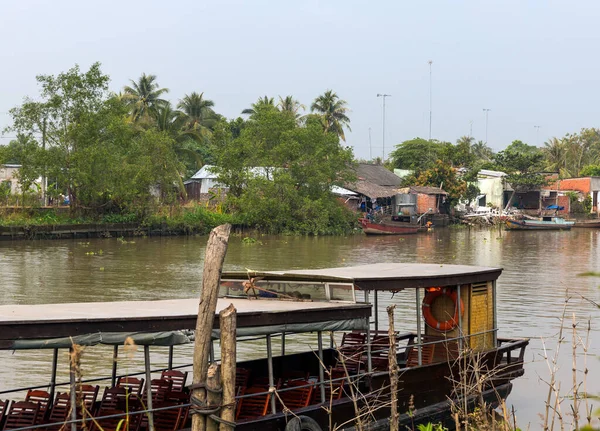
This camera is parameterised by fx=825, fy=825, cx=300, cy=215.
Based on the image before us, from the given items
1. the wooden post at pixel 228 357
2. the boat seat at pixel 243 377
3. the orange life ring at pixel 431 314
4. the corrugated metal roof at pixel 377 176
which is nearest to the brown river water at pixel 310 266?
the orange life ring at pixel 431 314

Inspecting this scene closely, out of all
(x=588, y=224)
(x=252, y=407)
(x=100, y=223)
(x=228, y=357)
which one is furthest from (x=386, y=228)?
(x=228, y=357)

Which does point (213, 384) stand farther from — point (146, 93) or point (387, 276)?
point (146, 93)

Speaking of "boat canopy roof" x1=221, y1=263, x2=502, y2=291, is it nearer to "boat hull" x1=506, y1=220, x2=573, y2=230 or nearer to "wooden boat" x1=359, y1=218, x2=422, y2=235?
"wooden boat" x1=359, y1=218, x2=422, y2=235

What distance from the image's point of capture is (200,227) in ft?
129

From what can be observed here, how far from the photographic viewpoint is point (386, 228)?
4441 centimetres

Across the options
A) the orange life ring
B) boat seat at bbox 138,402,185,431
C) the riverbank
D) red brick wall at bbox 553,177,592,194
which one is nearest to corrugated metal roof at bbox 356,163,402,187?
red brick wall at bbox 553,177,592,194

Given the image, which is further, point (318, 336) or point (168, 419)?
point (318, 336)

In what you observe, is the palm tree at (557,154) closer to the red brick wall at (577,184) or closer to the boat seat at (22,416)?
the red brick wall at (577,184)

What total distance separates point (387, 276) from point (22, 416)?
3.78 metres

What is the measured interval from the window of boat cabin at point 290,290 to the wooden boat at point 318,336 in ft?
0.04

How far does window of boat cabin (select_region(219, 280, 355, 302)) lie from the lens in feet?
26.6

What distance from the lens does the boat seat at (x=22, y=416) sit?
6.91 metres

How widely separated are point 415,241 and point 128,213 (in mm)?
13661

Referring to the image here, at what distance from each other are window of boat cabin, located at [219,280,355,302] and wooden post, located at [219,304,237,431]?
2914 millimetres
